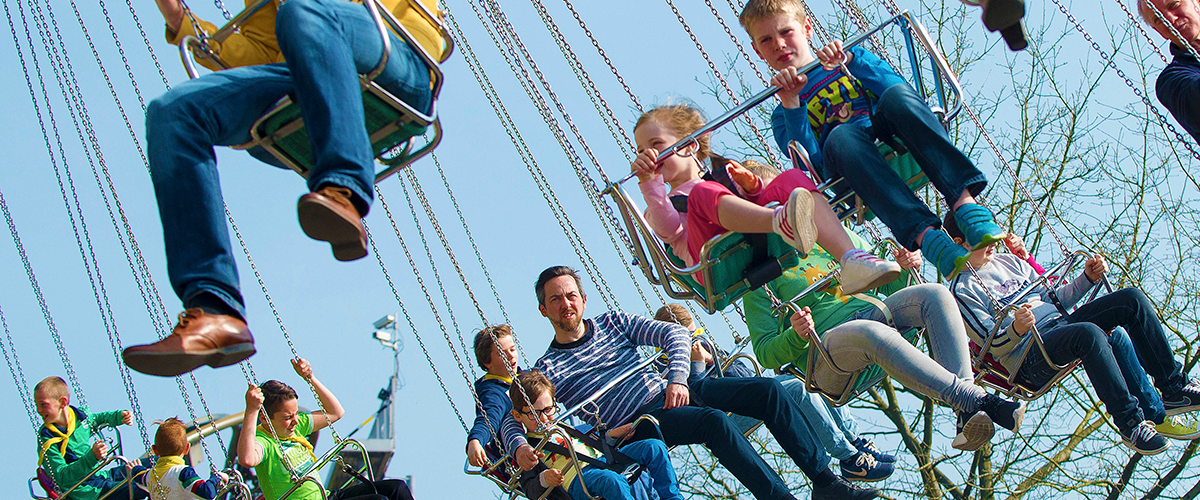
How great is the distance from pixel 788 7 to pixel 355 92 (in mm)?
2624

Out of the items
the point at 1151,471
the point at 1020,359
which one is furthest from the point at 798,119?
the point at 1151,471

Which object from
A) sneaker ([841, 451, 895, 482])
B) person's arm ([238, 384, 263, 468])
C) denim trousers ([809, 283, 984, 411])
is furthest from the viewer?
person's arm ([238, 384, 263, 468])

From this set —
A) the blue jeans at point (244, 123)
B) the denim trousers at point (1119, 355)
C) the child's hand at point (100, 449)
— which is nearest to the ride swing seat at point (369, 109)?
the blue jeans at point (244, 123)

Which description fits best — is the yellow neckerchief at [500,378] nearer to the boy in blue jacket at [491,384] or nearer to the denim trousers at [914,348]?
the boy in blue jacket at [491,384]

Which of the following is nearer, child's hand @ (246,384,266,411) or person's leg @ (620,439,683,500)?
person's leg @ (620,439,683,500)

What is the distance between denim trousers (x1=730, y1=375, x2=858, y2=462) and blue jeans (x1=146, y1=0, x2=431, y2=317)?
267cm

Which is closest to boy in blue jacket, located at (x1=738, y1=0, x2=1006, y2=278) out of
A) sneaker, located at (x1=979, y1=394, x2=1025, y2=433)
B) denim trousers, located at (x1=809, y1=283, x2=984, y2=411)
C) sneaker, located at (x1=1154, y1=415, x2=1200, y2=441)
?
denim trousers, located at (x1=809, y1=283, x2=984, y2=411)

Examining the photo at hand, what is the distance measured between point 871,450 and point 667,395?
939 mm

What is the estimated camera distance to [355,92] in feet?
11.9

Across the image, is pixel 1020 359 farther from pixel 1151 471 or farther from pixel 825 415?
pixel 1151 471

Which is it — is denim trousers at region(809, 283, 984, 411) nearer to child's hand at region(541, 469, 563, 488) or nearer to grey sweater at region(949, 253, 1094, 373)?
grey sweater at region(949, 253, 1094, 373)

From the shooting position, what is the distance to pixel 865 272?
4781 mm

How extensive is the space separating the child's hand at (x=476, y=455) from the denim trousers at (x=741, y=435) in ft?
2.45

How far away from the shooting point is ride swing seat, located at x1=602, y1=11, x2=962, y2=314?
17.5ft
